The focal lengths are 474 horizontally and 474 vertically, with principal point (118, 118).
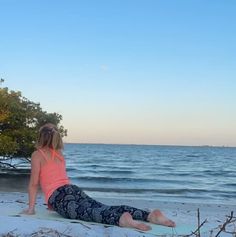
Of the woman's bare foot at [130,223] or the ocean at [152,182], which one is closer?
the woman's bare foot at [130,223]

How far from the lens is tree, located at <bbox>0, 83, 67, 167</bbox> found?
21906 millimetres

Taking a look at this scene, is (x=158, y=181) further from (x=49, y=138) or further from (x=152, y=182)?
(x=49, y=138)

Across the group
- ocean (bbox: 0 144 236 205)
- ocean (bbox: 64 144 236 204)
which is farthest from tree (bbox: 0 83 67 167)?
ocean (bbox: 64 144 236 204)

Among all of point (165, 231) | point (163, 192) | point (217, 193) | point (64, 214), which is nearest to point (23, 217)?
point (64, 214)

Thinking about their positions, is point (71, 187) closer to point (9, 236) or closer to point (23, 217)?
point (23, 217)

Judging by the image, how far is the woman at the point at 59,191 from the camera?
6.55 metres

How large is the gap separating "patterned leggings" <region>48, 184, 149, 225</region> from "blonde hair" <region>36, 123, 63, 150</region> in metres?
0.63

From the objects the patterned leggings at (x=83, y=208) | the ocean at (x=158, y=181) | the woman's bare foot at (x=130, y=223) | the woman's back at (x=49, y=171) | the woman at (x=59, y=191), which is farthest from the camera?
the ocean at (x=158, y=181)

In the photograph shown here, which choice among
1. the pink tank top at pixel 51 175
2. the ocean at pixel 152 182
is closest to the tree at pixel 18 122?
the ocean at pixel 152 182

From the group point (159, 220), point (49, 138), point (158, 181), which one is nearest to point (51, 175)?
point (49, 138)

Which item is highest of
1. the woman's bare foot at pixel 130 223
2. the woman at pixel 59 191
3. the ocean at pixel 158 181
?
the woman at pixel 59 191

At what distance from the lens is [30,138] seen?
23.0 metres

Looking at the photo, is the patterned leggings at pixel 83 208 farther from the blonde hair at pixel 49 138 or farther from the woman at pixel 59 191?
the blonde hair at pixel 49 138

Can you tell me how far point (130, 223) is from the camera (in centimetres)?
612
